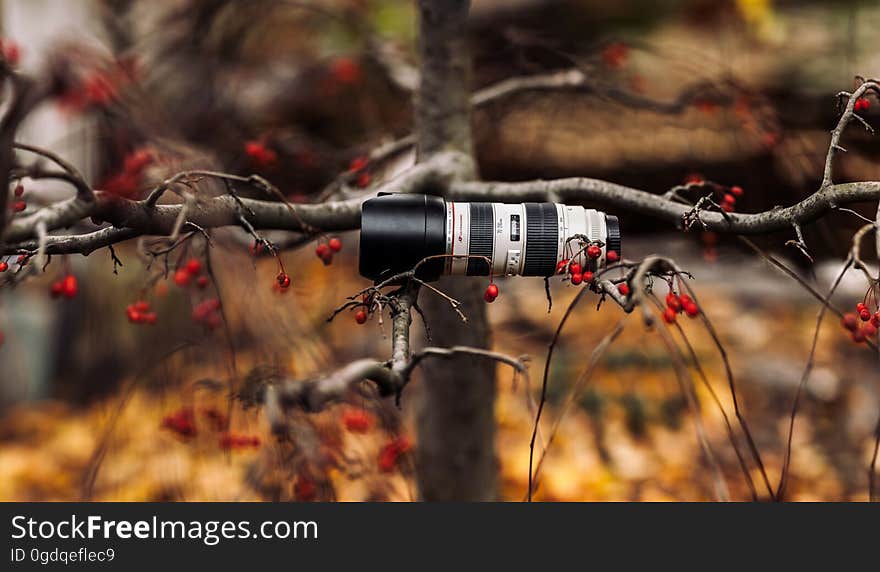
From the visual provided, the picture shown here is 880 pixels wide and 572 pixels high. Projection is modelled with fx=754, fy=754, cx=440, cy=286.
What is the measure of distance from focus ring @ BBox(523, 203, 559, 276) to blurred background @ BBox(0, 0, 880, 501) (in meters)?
0.76

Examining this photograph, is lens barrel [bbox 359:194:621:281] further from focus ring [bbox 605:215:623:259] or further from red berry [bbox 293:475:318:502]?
red berry [bbox 293:475:318:502]

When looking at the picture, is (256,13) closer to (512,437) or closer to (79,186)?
(512,437)

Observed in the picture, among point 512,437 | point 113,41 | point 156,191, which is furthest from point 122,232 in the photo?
point 113,41

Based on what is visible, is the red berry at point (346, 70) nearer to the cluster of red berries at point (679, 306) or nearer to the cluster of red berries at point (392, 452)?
the cluster of red berries at point (392, 452)

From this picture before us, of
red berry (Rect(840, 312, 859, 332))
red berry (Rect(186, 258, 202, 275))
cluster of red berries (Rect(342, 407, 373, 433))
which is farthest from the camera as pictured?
cluster of red berries (Rect(342, 407, 373, 433))

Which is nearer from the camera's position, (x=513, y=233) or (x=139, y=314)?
(x=513, y=233)

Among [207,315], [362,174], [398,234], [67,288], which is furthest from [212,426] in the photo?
[398,234]

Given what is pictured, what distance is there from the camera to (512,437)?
8.29 feet

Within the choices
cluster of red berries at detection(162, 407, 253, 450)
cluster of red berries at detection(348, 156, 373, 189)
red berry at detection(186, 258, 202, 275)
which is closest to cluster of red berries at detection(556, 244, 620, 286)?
cluster of red berries at detection(348, 156, 373, 189)

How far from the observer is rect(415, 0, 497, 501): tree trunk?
150cm

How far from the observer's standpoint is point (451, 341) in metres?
1.59

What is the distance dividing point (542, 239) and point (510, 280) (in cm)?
228

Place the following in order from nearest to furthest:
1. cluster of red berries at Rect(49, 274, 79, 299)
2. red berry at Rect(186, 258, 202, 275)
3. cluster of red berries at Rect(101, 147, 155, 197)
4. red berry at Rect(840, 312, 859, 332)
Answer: red berry at Rect(840, 312, 859, 332) → cluster of red berries at Rect(49, 274, 79, 299) → red berry at Rect(186, 258, 202, 275) → cluster of red berries at Rect(101, 147, 155, 197)

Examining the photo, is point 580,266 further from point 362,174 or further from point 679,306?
point 362,174
